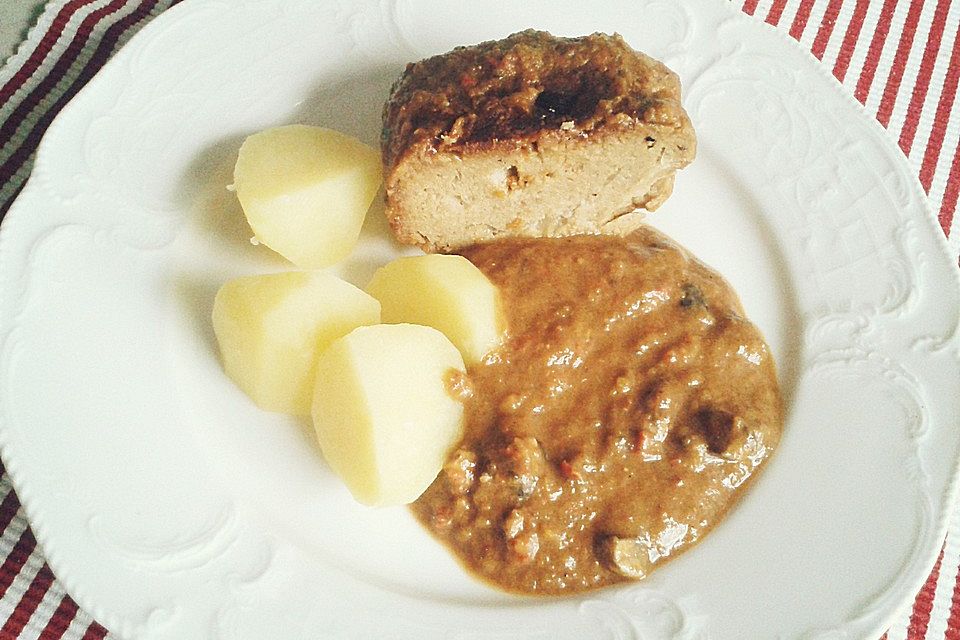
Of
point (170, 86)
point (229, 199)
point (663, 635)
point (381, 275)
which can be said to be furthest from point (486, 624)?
point (170, 86)

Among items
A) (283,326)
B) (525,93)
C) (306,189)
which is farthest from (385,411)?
(525,93)

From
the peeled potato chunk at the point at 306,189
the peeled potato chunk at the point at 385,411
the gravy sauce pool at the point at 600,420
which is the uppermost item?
the peeled potato chunk at the point at 306,189

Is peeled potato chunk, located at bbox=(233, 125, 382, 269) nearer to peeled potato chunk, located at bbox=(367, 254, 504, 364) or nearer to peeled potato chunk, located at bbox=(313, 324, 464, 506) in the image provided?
peeled potato chunk, located at bbox=(367, 254, 504, 364)

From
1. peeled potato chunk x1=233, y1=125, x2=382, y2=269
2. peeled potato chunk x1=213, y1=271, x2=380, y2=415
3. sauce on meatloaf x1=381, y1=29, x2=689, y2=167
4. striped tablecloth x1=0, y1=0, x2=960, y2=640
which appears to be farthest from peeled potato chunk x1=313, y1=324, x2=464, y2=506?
striped tablecloth x1=0, y1=0, x2=960, y2=640

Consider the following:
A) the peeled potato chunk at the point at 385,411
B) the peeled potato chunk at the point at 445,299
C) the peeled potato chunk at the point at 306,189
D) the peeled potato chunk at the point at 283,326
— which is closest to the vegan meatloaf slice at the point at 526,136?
the peeled potato chunk at the point at 306,189

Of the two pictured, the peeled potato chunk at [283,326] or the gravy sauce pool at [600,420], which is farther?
the peeled potato chunk at [283,326]

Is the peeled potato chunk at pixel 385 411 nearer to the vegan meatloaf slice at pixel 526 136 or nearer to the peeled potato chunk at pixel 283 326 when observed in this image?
the peeled potato chunk at pixel 283 326

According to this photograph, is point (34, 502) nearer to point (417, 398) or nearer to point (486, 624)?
point (417, 398)
